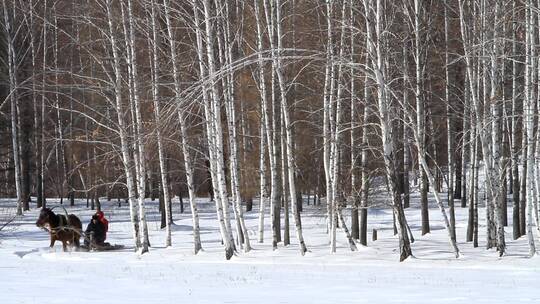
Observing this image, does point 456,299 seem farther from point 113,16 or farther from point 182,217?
point 182,217

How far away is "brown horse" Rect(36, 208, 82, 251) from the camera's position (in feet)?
69.2

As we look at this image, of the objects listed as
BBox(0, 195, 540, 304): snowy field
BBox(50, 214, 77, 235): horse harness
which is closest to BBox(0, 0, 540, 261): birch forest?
BBox(0, 195, 540, 304): snowy field

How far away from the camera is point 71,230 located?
71.7ft

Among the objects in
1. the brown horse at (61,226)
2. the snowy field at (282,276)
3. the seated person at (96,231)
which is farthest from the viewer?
the seated person at (96,231)

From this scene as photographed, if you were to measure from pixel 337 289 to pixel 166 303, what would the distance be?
107 inches

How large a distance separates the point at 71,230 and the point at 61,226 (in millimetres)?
659

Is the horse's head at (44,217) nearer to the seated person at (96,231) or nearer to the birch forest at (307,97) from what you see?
the birch forest at (307,97)

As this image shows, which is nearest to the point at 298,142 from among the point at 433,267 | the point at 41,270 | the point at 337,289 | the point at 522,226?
the point at 522,226

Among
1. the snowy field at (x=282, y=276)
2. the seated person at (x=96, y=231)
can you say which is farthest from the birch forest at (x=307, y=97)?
the seated person at (x=96, y=231)

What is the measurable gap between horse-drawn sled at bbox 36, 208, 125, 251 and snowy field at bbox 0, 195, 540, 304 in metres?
0.47

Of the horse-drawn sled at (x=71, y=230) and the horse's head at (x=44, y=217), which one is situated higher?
the horse's head at (x=44, y=217)

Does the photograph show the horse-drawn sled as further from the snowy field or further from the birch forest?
the birch forest

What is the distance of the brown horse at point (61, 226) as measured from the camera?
21.1m

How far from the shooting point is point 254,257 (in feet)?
62.7
